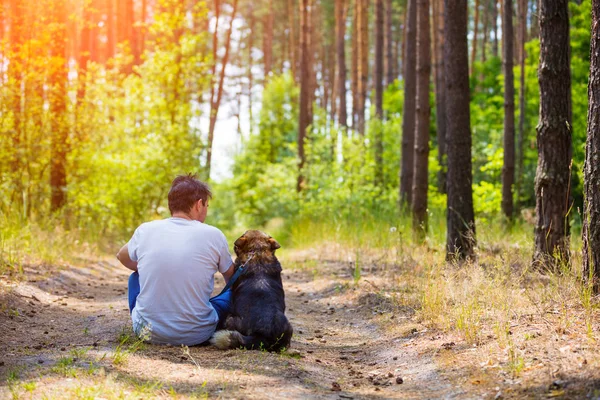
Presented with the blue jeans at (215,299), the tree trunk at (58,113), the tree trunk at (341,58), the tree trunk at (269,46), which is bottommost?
the blue jeans at (215,299)

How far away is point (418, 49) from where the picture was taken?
1498cm

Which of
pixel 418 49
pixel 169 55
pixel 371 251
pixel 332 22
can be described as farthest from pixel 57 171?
pixel 332 22

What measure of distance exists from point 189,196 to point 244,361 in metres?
1.55

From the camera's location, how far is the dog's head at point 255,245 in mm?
6348

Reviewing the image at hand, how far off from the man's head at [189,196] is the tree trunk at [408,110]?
1229 centimetres

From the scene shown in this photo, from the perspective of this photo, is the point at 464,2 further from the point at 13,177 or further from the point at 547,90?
the point at 13,177

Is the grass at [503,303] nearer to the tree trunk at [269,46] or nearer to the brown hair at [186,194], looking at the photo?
the brown hair at [186,194]

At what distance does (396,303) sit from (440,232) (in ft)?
17.3

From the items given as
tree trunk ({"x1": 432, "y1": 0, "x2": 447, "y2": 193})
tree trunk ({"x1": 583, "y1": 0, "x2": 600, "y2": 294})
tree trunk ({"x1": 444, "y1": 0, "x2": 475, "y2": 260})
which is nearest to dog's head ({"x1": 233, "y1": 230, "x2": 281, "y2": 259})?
tree trunk ({"x1": 583, "y1": 0, "x2": 600, "y2": 294})

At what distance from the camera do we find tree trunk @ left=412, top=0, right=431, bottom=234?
47.8ft

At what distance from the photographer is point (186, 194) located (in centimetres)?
607

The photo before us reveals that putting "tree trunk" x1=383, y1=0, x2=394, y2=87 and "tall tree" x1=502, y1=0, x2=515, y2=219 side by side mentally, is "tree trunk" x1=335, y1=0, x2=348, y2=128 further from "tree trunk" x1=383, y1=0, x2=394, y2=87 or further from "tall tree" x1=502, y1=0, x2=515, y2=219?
"tall tree" x1=502, y1=0, x2=515, y2=219

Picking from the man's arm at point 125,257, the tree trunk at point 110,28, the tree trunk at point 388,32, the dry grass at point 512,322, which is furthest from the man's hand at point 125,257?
the tree trunk at point 110,28

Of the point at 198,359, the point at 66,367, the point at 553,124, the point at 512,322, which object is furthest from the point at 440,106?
the point at 66,367
